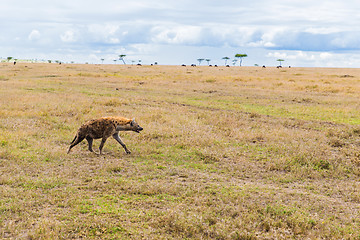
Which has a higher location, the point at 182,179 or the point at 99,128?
the point at 99,128

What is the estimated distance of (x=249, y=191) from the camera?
28.0 feet

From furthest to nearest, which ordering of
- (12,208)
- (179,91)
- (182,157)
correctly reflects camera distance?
(179,91) < (182,157) < (12,208)

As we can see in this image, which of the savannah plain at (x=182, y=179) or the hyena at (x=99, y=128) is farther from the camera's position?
the hyena at (x=99, y=128)

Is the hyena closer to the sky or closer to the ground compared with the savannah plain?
closer to the sky

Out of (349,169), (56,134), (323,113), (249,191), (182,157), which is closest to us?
(249,191)

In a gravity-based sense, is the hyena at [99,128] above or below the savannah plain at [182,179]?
above

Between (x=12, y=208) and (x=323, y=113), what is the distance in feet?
60.4

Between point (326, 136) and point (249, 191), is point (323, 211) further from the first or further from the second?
point (326, 136)

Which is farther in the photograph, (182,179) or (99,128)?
(99,128)

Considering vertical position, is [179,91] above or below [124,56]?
below

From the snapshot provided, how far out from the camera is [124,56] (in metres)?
146

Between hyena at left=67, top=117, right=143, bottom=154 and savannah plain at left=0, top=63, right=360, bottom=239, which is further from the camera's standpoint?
hyena at left=67, top=117, right=143, bottom=154

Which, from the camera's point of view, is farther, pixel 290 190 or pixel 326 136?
pixel 326 136

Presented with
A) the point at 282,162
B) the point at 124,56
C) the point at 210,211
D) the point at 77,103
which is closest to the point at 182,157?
the point at 282,162
